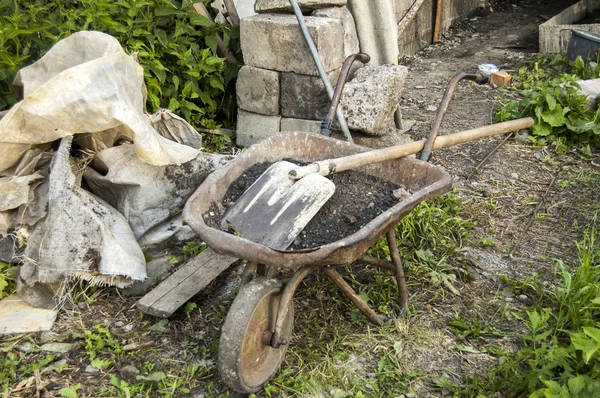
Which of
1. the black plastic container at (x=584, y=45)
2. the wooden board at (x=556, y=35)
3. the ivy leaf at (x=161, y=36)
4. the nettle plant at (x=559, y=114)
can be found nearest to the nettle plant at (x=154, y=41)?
the ivy leaf at (x=161, y=36)

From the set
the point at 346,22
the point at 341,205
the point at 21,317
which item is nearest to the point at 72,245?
the point at 21,317

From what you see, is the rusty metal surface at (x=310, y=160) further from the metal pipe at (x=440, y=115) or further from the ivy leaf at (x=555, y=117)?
the ivy leaf at (x=555, y=117)

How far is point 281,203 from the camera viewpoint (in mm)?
2607

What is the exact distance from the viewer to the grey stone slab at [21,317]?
2877 millimetres

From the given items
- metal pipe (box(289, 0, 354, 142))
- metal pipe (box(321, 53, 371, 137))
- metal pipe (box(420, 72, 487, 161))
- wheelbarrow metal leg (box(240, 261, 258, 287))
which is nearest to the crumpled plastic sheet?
wheelbarrow metal leg (box(240, 261, 258, 287))

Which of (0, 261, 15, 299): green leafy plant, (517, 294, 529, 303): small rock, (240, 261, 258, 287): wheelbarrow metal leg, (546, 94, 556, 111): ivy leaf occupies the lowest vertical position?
(517, 294, 529, 303): small rock

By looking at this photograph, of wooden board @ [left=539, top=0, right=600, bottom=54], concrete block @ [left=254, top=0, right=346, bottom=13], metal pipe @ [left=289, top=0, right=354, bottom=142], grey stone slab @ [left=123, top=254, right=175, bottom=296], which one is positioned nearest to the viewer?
grey stone slab @ [left=123, top=254, right=175, bottom=296]

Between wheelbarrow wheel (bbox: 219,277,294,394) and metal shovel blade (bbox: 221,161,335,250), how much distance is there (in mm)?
210

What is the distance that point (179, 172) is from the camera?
3379 millimetres

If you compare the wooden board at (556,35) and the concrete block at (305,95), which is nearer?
the concrete block at (305,95)

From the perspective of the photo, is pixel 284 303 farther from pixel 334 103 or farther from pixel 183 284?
pixel 334 103

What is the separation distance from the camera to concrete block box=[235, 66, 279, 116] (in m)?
4.36

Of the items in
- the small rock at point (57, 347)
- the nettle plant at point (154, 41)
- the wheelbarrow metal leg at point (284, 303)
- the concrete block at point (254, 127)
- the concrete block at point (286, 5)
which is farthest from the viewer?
the concrete block at point (254, 127)

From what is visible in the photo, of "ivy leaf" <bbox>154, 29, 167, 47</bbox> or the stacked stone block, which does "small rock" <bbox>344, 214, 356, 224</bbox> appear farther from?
"ivy leaf" <bbox>154, 29, 167, 47</bbox>
